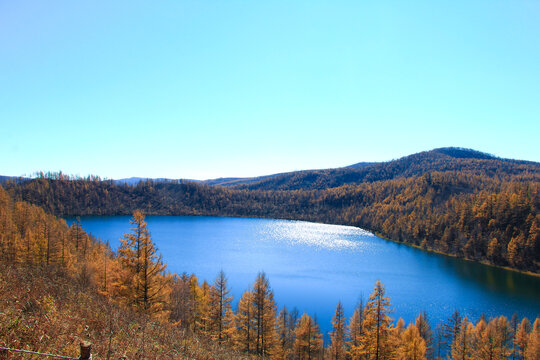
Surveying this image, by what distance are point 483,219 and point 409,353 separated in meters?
90.4

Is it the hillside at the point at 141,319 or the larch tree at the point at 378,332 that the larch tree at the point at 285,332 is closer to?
the hillside at the point at 141,319

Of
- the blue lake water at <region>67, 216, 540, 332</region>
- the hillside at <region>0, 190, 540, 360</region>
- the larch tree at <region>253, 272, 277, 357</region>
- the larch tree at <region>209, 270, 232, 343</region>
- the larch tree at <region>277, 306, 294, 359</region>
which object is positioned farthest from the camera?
the blue lake water at <region>67, 216, 540, 332</region>

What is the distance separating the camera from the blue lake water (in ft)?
160

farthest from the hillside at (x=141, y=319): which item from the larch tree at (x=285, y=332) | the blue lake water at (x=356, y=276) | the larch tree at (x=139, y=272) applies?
the blue lake water at (x=356, y=276)

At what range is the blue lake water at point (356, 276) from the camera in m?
48.8

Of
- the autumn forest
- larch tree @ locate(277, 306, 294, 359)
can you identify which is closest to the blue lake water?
the autumn forest

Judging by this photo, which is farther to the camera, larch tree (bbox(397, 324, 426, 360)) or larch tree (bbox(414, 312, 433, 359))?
larch tree (bbox(414, 312, 433, 359))

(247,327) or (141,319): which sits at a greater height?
(141,319)

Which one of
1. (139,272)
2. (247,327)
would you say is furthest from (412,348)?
(139,272)

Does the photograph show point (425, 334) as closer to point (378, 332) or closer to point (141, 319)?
point (378, 332)

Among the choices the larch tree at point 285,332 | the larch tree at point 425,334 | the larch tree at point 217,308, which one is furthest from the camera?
the larch tree at point 425,334

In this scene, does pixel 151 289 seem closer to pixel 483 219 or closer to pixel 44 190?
pixel 483 219

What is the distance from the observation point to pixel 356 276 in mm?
66062

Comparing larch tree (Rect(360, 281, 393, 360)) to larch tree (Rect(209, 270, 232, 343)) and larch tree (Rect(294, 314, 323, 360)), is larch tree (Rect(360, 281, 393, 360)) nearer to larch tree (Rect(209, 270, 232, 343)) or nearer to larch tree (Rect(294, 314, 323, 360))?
larch tree (Rect(294, 314, 323, 360))
